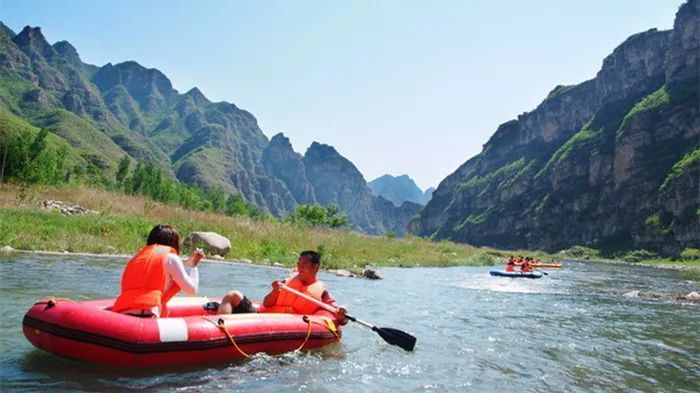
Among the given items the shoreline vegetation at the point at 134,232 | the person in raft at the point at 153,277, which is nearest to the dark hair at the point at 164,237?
the person in raft at the point at 153,277

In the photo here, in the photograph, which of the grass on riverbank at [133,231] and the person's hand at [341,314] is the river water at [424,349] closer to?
the person's hand at [341,314]

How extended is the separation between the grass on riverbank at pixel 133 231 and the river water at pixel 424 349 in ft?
7.12

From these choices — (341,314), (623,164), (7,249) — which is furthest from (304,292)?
(623,164)

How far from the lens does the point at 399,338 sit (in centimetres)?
822

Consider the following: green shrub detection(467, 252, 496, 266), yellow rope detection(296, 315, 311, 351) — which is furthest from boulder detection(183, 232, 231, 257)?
green shrub detection(467, 252, 496, 266)

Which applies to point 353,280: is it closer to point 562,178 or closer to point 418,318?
point 418,318

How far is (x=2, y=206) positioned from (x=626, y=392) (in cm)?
2085

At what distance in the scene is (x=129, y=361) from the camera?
584cm

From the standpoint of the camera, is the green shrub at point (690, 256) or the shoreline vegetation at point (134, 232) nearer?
the shoreline vegetation at point (134, 232)

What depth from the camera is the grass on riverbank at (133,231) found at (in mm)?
17172

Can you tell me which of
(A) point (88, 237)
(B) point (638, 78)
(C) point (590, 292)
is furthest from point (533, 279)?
(B) point (638, 78)

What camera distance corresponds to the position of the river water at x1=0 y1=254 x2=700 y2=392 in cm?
592

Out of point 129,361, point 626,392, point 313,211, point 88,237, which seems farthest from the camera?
point 313,211

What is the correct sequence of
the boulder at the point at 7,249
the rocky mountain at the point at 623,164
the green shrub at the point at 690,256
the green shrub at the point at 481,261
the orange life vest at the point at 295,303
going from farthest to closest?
the rocky mountain at the point at 623,164, the green shrub at the point at 690,256, the green shrub at the point at 481,261, the boulder at the point at 7,249, the orange life vest at the point at 295,303
